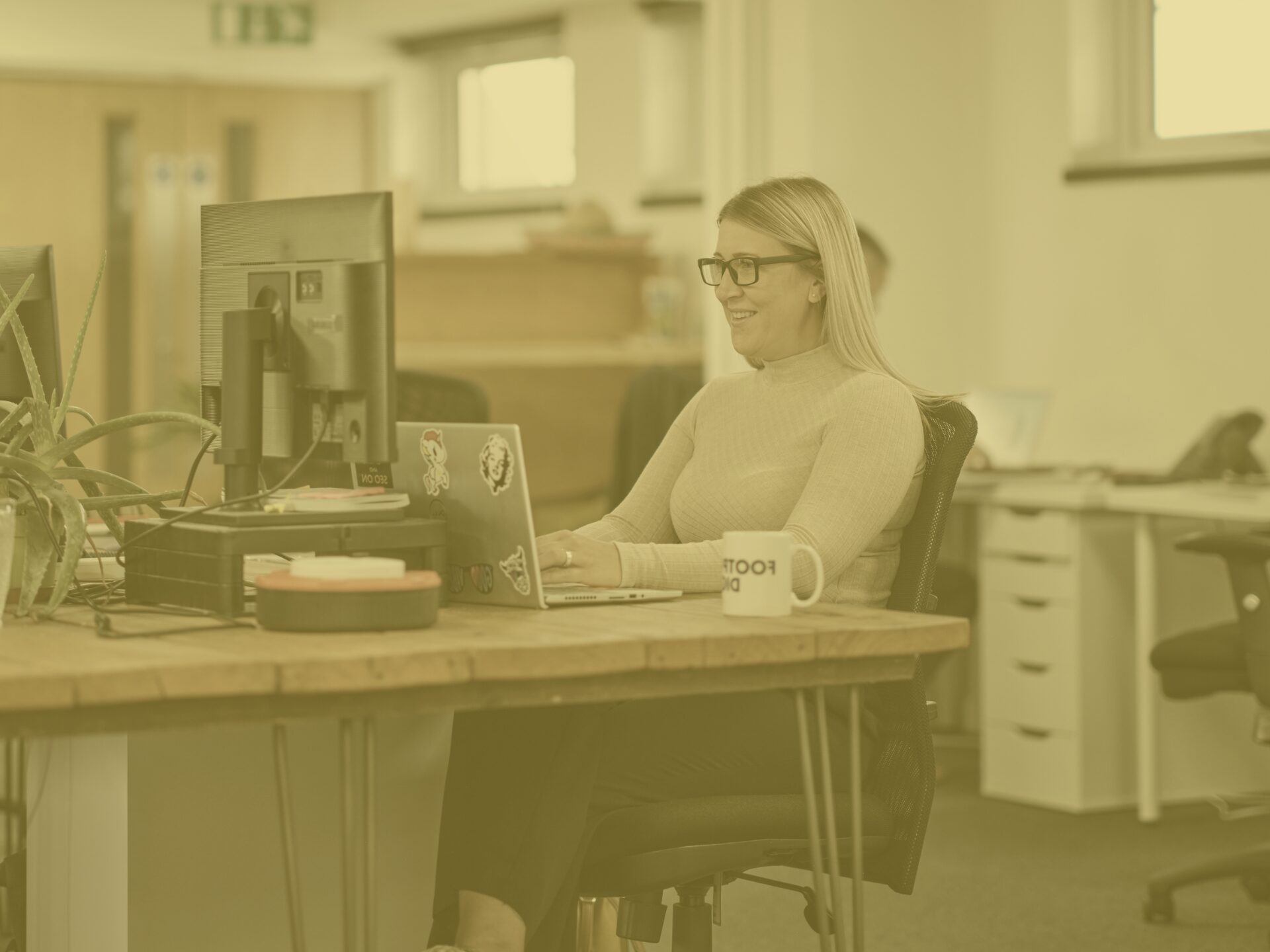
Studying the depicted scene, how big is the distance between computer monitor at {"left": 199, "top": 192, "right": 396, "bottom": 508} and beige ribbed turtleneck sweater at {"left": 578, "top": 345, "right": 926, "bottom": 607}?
1.21 ft

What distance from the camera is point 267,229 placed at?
5.97 feet

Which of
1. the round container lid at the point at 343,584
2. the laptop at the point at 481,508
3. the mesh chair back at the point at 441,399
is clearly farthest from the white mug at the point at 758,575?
the mesh chair back at the point at 441,399

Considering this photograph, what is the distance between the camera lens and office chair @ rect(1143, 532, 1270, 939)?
300cm

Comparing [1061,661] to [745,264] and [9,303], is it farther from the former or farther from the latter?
[9,303]

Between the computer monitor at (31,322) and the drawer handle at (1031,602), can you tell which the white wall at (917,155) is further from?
the computer monitor at (31,322)

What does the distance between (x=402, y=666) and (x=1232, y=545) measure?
6.76 feet

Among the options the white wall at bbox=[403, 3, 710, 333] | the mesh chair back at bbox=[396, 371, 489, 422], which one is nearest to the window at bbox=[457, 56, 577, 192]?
the white wall at bbox=[403, 3, 710, 333]

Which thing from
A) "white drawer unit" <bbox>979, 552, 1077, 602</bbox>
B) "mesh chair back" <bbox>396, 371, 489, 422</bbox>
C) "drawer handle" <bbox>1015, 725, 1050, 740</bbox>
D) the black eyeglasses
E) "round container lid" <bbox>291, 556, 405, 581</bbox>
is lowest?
"drawer handle" <bbox>1015, 725, 1050, 740</bbox>

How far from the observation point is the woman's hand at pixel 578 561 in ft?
6.17

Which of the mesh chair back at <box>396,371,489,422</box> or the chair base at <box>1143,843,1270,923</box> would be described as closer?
the chair base at <box>1143,843,1270,923</box>

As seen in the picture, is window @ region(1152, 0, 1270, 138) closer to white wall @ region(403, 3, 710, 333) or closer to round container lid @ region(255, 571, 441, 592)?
white wall @ region(403, 3, 710, 333)

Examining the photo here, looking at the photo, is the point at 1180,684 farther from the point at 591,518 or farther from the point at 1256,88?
the point at 591,518

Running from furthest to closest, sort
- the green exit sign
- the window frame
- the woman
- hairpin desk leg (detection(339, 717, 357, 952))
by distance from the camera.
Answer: the green exit sign < the window frame < the woman < hairpin desk leg (detection(339, 717, 357, 952))

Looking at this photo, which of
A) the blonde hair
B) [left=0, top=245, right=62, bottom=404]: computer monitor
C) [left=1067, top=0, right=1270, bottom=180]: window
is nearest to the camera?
[left=0, top=245, right=62, bottom=404]: computer monitor
